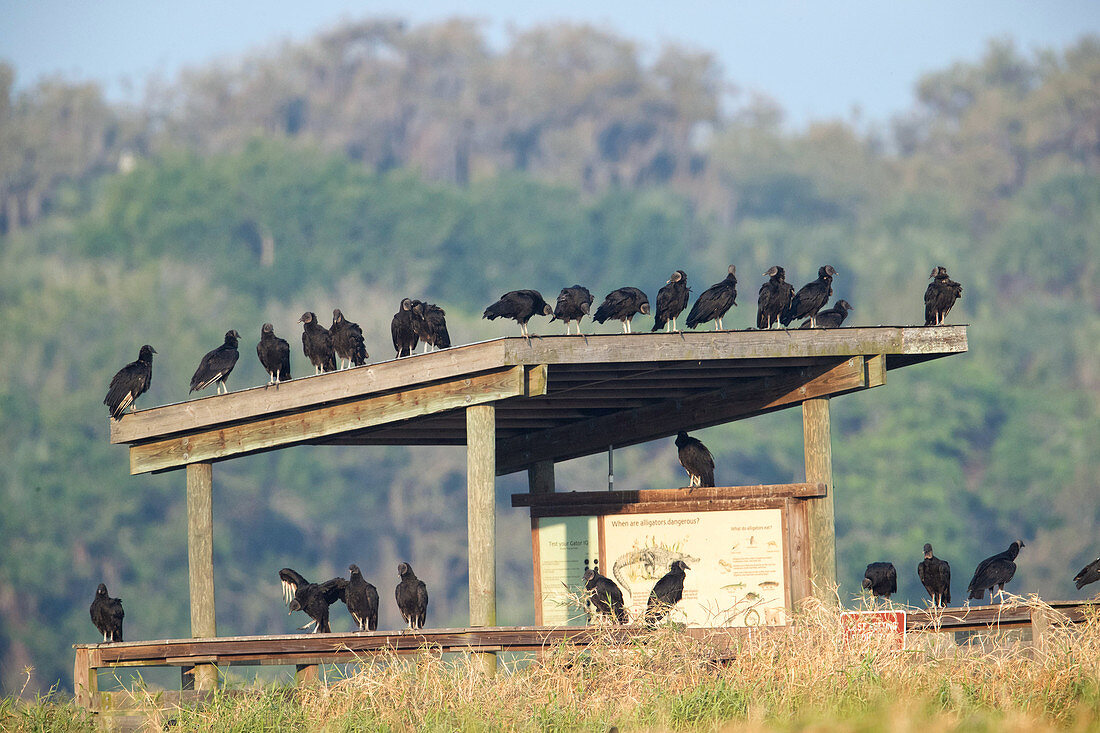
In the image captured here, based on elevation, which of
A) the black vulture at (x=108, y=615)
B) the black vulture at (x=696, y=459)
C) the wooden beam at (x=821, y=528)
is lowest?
the black vulture at (x=108, y=615)

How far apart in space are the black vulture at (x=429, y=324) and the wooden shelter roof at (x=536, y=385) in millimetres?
777

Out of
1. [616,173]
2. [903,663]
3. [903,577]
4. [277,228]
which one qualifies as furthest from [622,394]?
[616,173]

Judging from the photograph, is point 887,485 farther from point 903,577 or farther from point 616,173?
point 616,173

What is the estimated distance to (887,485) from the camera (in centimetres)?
4672

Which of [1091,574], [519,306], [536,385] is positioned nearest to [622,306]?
[519,306]

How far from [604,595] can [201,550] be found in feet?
10.2

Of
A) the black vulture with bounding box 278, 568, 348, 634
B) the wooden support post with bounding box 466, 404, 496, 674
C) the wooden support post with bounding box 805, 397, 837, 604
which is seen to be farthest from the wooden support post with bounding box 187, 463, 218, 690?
the wooden support post with bounding box 805, 397, 837, 604

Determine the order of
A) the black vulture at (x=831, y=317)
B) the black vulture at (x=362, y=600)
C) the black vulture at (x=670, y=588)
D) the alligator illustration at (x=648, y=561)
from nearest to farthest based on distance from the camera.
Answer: the black vulture at (x=670, y=588)
the alligator illustration at (x=648, y=561)
the black vulture at (x=362, y=600)
the black vulture at (x=831, y=317)

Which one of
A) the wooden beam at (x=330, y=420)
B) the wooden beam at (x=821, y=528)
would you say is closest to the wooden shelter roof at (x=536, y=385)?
the wooden beam at (x=330, y=420)

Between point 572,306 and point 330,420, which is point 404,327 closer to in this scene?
point 572,306

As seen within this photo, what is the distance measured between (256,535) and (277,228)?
16288mm

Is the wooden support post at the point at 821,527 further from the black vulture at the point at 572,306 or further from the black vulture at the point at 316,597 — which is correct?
the black vulture at the point at 316,597

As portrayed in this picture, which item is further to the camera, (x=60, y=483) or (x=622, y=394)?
(x=60, y=483)

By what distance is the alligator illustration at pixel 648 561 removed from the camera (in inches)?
519
